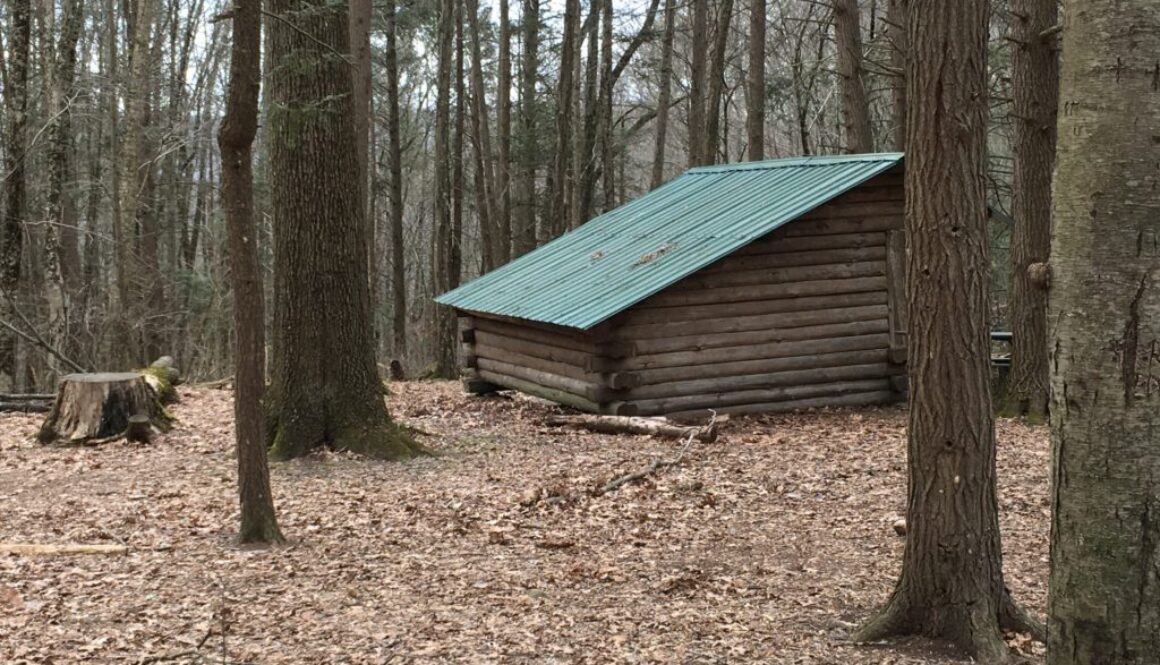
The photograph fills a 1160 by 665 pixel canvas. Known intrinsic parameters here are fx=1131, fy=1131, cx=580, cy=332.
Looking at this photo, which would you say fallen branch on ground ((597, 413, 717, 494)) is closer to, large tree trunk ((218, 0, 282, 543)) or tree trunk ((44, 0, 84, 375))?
large tree trunk ((218, 0, 282, 543))

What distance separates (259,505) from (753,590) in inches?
130

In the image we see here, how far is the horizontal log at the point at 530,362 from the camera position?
46.6 feet

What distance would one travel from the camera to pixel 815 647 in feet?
18.9

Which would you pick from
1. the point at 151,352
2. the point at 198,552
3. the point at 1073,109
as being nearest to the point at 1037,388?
the point at 198,552

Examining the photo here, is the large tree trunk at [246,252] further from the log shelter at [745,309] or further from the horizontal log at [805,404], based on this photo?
the horizontal log at [805,404]

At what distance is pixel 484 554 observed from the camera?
300 inches

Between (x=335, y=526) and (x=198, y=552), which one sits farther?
(x=335, y=526)

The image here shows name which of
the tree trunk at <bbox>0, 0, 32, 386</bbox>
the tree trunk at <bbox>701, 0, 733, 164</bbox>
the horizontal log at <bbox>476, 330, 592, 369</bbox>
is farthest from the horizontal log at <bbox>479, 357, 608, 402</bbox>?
the tree trunk at <bbox>701, 0, 733, 164</bbox>

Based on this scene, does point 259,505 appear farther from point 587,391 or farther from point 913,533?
point 587,391

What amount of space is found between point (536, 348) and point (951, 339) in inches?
398

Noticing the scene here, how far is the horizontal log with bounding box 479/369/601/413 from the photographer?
1405 centimetres

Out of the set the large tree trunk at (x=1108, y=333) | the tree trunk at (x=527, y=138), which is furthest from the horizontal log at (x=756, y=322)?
the tree trunk at (x=527, y=138)

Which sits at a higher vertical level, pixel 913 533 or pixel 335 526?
pixel 913 533

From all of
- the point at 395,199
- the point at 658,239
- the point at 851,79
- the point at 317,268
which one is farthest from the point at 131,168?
the point at 851,79
